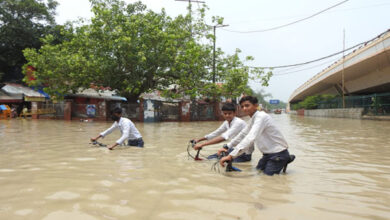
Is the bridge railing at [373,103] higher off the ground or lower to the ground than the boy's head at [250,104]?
higher

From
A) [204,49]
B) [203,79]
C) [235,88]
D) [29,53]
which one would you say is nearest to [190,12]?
[204,49]

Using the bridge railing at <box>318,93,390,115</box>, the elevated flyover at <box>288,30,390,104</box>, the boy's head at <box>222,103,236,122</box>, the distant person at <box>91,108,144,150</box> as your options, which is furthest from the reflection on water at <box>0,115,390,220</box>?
the bridge railing at <box>318,93,390,115</box>

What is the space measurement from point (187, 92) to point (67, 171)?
1676cm

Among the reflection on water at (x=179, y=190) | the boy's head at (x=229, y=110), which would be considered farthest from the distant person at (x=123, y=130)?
the boy's head at (x=229, y=110)

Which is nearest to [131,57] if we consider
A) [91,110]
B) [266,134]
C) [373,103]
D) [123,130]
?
[91,110]

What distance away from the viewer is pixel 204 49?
2252 cm

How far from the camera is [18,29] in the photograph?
27375 millimetres

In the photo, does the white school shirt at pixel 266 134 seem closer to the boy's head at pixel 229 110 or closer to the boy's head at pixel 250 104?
the boy's head at pixel 250 104

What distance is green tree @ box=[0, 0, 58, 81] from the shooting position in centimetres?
2725

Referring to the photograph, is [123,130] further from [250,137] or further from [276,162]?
[276,162]

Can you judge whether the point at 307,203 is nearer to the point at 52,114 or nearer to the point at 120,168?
the point at 120,168

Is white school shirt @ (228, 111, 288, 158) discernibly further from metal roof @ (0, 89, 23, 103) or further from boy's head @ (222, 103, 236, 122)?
metal roof @ (0, 89, 23, 103)

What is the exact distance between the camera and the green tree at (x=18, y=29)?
27.2 m

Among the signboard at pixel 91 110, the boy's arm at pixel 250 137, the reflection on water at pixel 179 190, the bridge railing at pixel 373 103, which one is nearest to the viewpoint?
the reflection on water at pixel 179 190
